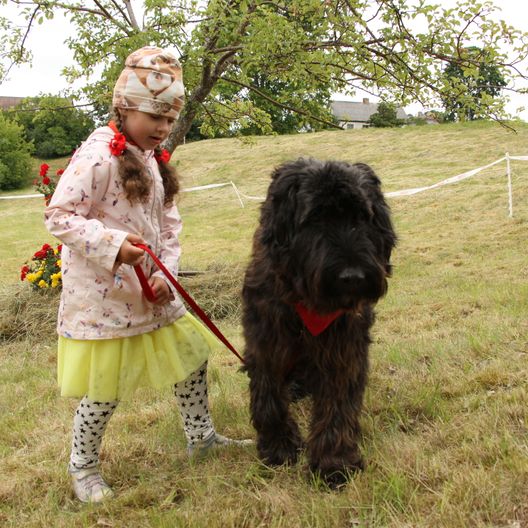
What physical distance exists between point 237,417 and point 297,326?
1.20 metres

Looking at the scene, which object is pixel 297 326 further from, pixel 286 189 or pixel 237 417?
pixel 237 417

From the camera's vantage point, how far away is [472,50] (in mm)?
5742

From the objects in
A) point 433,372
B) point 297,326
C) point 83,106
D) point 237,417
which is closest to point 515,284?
point 433,372

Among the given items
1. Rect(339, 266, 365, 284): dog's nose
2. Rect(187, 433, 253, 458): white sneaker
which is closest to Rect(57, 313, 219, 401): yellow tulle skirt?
Rect(187, 433, 253, 458): white sneaker

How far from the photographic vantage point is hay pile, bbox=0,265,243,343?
23.2ft

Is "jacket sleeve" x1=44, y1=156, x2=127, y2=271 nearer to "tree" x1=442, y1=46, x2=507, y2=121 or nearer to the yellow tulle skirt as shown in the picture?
the yellow tulle skirt

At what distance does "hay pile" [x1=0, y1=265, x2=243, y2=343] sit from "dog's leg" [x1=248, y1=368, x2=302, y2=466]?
14.6 feet

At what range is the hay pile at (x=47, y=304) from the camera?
23.2 feet

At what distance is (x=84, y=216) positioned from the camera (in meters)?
2.68

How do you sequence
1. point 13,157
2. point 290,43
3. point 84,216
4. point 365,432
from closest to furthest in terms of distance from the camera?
point 84,216 → point 365,432 → point 290,43 → point 13,157

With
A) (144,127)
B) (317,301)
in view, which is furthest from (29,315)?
(317,301)

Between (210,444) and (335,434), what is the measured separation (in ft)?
2.85

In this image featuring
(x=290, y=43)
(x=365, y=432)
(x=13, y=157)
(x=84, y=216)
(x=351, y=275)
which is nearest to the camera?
(x=351, y=275)

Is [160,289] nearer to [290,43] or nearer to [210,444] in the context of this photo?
[210,444]
